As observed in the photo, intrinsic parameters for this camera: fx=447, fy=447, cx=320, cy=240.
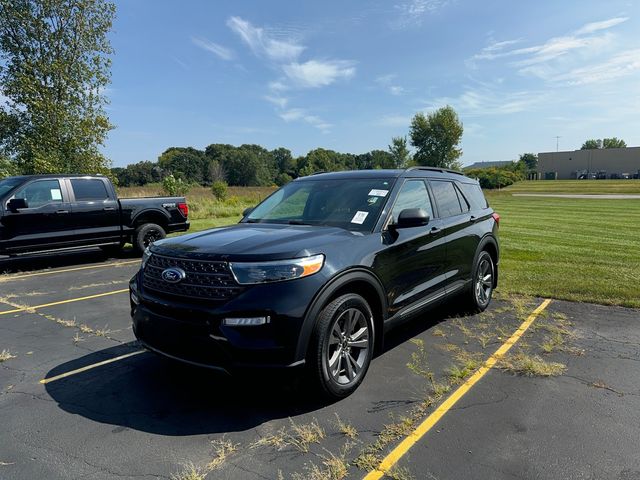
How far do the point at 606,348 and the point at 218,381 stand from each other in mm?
3927

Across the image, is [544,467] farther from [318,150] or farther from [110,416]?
[318,150]

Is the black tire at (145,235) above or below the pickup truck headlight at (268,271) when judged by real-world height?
below

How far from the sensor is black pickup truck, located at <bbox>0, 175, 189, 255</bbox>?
8.92 meters

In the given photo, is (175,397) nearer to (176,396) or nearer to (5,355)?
(176,396)

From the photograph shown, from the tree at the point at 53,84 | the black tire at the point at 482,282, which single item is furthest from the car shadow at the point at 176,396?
the tree at the point at 53,84

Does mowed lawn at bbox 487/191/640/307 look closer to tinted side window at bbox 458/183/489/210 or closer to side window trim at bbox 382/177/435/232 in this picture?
tinted side window at bbox 458/183/489/210

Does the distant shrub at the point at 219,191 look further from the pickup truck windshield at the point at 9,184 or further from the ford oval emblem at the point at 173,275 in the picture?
the ford oval emblem at the point at 173,275

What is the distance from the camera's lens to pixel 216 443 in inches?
116

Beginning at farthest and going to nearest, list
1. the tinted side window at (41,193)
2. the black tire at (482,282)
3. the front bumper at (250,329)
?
the tinted side window at (41,193), the black tire at (482,282), the front bumper at (250,329)

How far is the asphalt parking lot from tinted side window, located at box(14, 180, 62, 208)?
4.82m

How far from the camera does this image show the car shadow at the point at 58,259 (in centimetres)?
983

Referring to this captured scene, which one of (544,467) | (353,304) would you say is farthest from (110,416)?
(544,467)

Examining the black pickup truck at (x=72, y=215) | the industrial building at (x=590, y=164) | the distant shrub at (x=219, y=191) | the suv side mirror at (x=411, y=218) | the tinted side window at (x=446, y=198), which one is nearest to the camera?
the suv side mirror at (x=411, y=218)

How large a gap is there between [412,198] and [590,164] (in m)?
112
